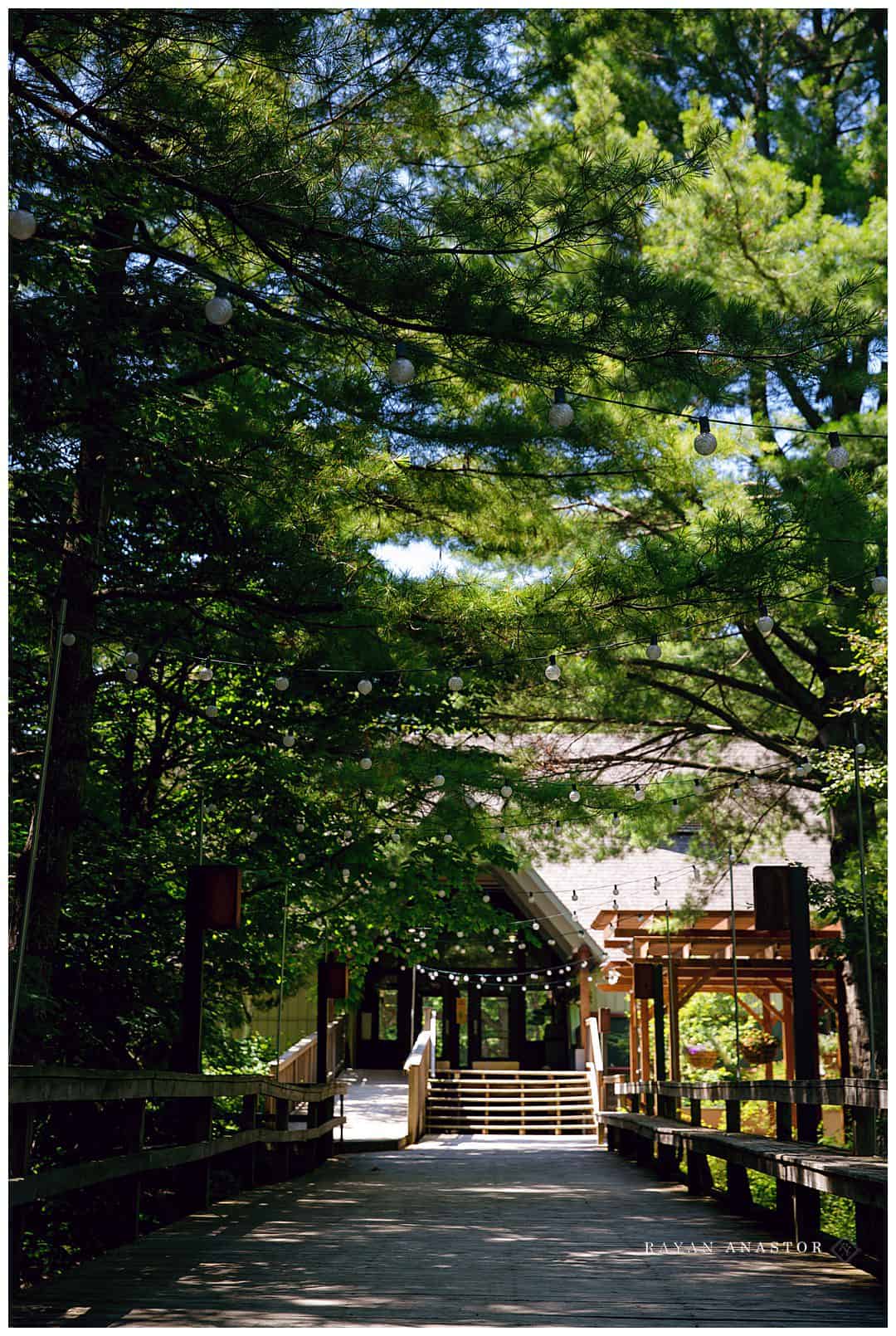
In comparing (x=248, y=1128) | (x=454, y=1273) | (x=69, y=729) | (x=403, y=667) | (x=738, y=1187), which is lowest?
(x=738, y=1187)

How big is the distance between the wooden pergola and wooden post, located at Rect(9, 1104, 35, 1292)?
8.72 metres

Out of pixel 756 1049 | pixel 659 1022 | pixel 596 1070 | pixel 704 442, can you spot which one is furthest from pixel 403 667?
pixel 756 1049

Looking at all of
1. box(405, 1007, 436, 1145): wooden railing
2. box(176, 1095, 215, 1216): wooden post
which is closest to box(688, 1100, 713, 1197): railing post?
box(176, 1095, 215, 1216): wooden post

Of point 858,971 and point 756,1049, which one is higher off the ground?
point 858,971

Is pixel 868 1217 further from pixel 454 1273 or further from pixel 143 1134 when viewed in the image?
pixel 143 1134

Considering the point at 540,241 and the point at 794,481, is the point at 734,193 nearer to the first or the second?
the point at 794,481

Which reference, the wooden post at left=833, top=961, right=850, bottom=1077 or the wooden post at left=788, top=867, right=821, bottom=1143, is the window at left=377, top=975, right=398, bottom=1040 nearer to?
the wooden post at left=833, top=961, right=850, bottom=1077

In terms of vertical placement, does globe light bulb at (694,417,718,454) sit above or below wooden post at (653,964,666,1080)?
above

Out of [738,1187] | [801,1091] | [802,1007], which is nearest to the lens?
[801,1091]

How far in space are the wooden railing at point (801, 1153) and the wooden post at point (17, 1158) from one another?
2457 mm

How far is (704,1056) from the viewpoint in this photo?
18.0m

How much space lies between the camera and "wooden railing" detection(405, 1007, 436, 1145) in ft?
48.1

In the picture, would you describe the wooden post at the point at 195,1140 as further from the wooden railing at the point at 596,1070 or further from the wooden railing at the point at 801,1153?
the wooden railing at the point at 596,1070

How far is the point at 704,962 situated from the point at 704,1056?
201 inches
